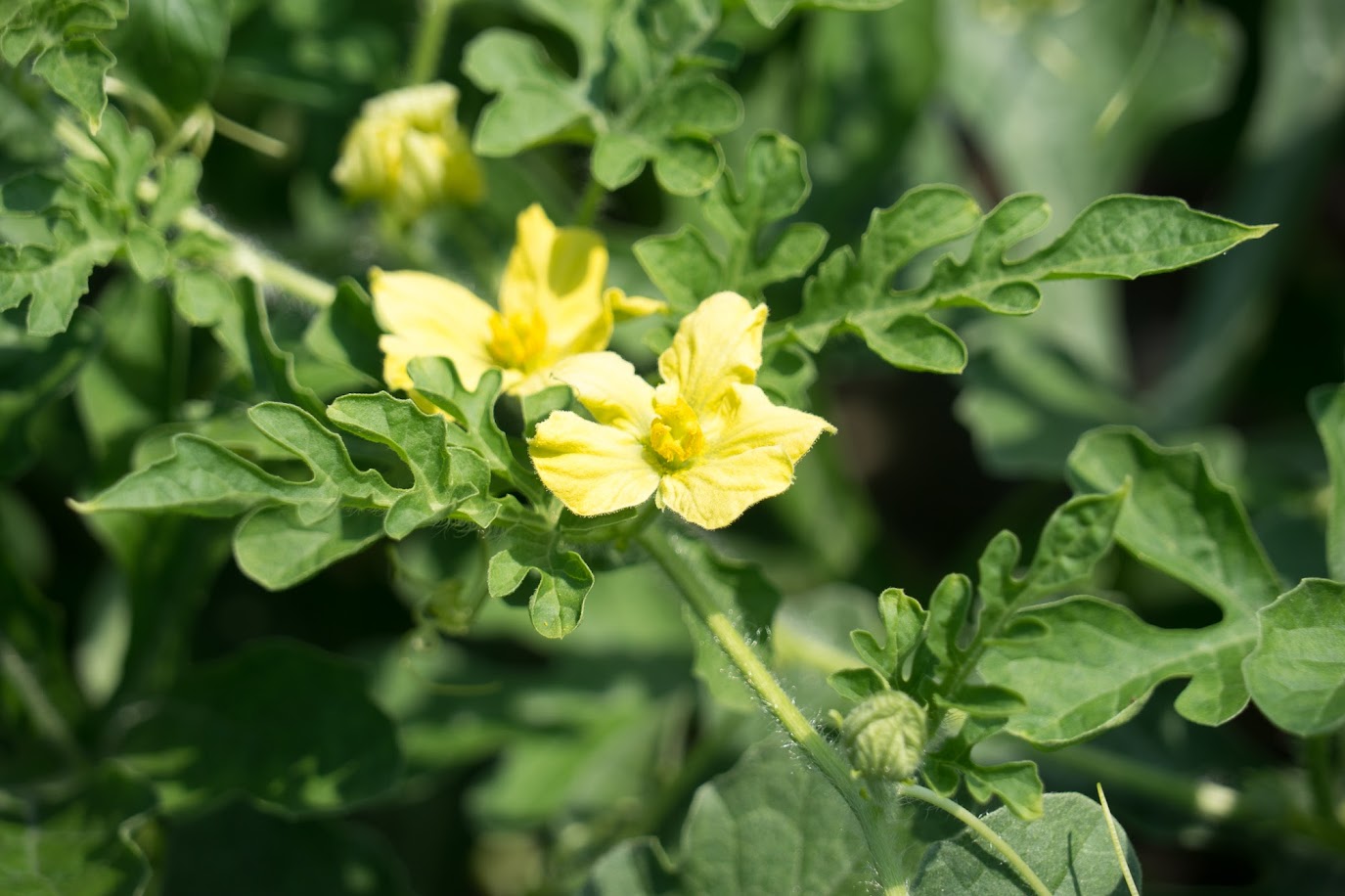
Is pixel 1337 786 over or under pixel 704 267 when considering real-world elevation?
under

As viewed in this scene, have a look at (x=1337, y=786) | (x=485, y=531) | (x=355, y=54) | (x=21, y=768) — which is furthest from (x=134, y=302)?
(x=1337, y=786)

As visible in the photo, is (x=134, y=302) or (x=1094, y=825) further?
(x=134, y=302)

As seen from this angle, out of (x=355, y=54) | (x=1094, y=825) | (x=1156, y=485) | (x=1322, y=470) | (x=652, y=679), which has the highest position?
(x=355, y=54)

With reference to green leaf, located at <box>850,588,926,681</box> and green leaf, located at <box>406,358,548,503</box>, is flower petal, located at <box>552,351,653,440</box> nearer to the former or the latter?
green leaf, located at <box>406,358,548,503</box>

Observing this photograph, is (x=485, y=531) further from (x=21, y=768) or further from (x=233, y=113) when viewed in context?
(x=233, y=113)

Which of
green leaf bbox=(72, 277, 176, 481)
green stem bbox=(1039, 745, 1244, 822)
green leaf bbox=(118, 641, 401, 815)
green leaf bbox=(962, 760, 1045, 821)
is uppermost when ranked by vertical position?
green leaf bbox=(962, 760, 1045, 821)

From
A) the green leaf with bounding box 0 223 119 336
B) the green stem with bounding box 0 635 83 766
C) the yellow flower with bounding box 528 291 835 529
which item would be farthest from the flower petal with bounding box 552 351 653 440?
the green stem with bounding box 0 635 83 766

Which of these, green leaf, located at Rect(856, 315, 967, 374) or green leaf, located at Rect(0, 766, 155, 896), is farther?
green leaf, located at Rect(0, 766, 155, 896)
